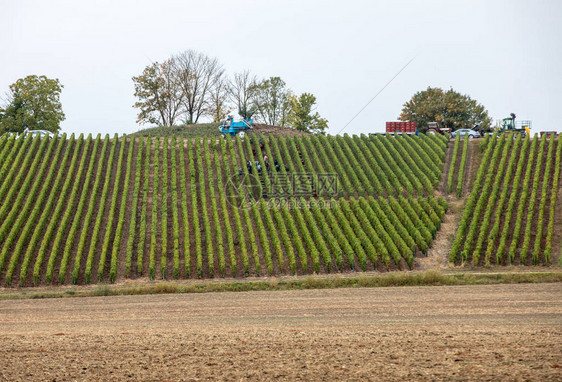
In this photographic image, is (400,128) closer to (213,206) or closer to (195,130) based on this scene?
(195,130)

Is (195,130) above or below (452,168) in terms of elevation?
above

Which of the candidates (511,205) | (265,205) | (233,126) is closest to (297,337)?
(265,205)

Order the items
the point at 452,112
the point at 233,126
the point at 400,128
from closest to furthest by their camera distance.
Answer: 1. the point at 400,128
2. the point at 233,126
3. the point at 452,112

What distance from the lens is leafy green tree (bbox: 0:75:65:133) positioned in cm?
6512

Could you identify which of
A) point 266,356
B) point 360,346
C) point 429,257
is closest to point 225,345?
point 266,356

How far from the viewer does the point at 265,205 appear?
35.6 meters

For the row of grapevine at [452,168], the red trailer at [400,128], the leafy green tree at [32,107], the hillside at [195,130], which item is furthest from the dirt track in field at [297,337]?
the leafy green tree at [32,107]

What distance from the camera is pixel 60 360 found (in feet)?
41.8

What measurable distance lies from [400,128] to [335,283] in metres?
28.4

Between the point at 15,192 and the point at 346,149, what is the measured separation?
902 inches

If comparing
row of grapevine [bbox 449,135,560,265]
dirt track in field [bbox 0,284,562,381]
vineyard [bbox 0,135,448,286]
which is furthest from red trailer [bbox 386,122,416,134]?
dirt track in field [bbox 0,284,562,381]

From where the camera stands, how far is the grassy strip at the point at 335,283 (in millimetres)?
25016

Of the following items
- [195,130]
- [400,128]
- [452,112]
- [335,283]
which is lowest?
[335,283]

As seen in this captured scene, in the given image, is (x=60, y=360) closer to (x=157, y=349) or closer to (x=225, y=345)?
(x=157, y=349)
